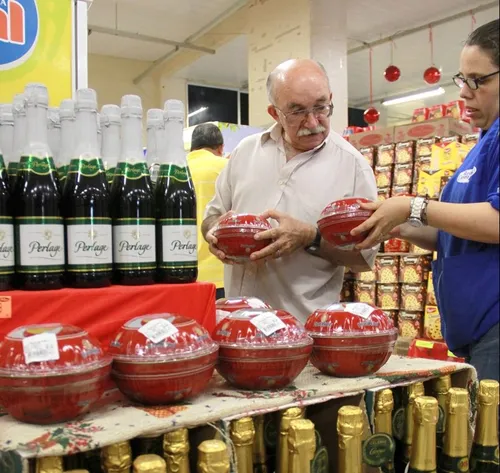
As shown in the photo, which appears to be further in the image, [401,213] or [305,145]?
[305,145]

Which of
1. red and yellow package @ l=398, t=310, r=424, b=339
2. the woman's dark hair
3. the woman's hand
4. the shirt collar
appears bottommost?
red and yellow package @ l=398, t=310, r=424, b=339

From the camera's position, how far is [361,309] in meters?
1.24

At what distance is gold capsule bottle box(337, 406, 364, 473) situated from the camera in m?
0.97

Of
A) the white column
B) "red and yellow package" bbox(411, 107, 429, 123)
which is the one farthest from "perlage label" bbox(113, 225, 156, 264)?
"red and yellow package" bbox(411, 107, 429, 123)

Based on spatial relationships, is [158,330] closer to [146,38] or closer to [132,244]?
[132,244]

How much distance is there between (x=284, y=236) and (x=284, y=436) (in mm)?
726

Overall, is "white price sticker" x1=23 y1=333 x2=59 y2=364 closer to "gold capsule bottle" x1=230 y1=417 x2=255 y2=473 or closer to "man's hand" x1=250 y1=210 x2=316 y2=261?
"gold capsule bottle" x1=230 y1=417 x2=255 y2=473

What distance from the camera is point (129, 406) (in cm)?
104

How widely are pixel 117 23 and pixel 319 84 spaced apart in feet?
20.1

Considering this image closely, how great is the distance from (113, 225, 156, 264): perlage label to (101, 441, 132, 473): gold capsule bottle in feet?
1.35

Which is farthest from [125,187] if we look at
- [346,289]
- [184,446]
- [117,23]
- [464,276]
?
[117,23]

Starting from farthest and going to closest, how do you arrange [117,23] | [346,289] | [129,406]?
[117,23], [346,289], [129,406]

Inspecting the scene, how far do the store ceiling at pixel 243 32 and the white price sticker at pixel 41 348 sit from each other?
20.3ft

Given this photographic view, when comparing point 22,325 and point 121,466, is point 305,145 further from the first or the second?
point 121,466
